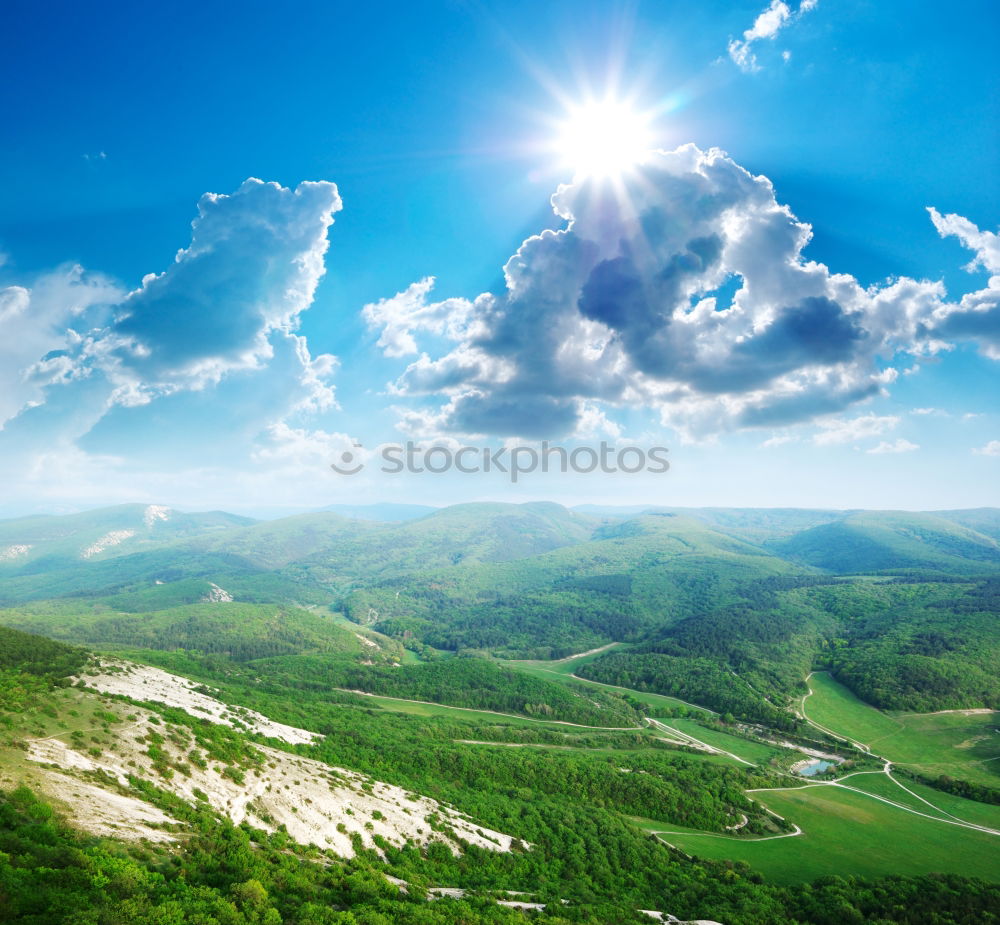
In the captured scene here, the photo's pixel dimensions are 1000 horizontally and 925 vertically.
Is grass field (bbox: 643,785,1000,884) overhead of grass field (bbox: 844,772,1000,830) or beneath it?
overhead

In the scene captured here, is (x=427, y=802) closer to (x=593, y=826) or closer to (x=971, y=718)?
(x=593, y=826)

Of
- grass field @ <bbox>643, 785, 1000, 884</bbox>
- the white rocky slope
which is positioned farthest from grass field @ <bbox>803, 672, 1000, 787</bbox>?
the white rocky slope

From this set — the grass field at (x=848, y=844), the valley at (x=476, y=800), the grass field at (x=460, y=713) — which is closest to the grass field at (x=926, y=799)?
the valley at (x=476, y=800)

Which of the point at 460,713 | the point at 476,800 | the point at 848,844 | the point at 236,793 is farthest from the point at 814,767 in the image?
the point at 236,793

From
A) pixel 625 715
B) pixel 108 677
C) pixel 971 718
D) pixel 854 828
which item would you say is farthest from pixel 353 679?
pixel 971 718

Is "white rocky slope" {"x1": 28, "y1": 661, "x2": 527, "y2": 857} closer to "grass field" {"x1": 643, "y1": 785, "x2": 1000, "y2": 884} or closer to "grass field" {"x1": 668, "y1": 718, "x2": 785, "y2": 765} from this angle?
"grass field" {"x1": 643, "y1": 785, "x2": 1000, "y2": 884}

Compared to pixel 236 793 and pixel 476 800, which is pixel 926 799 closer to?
pixel 476 800
